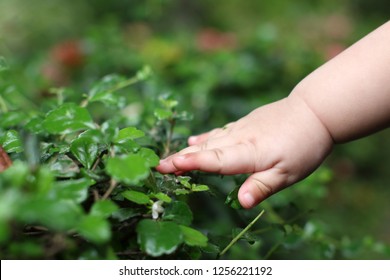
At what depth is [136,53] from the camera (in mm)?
2342

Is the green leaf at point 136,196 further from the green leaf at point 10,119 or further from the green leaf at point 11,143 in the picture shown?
the green leaf at point 10,119

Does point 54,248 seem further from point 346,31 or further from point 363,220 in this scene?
point 346,31

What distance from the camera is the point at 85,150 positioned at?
0.68 metres

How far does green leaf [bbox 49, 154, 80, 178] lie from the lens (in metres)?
0.63

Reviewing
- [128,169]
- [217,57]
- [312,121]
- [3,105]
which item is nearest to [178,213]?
[128,169]

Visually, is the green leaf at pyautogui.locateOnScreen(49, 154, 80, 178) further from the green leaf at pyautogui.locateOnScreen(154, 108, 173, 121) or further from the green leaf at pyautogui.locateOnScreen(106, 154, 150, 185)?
the green leaf at pyautogui.locateOnScreen(154, 108, 173, 121)

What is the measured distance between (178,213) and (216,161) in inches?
6.7

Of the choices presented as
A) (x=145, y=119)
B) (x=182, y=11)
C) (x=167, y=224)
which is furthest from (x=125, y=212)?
(x=182, y=11)

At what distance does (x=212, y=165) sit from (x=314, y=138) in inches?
8.8

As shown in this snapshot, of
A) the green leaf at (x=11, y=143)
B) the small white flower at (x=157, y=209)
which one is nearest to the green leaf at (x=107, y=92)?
the green leaf at (x=11, y=143)

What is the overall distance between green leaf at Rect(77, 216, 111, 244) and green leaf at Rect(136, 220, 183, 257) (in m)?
0.10

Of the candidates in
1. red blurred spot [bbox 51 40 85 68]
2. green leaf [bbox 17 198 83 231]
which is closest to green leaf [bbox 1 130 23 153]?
green leaf [bbox 17 198 83 231]

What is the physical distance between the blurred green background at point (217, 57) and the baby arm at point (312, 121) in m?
0.33

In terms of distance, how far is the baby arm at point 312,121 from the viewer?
0.85 meters
